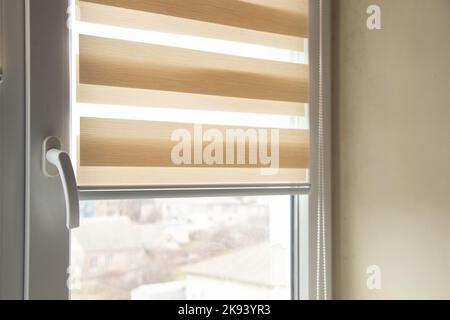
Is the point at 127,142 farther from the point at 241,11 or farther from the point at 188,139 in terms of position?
the point at 241,11

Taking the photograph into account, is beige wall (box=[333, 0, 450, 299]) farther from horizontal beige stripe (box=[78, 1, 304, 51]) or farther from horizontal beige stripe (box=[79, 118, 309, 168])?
horizontal beige stripe (box=[79, 118, 309, 168])

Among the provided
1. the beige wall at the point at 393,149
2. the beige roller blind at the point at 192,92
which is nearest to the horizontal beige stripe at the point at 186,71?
the beige roller blind at the point at 192,92

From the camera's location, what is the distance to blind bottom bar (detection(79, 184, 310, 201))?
935 millimetres

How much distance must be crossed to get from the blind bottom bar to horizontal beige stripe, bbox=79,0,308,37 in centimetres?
32

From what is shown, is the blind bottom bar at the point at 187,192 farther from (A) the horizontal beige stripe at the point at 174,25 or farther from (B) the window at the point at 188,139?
(A) the horizontal beige stripe at the point at 174,25

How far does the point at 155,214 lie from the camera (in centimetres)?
106

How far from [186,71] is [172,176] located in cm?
20

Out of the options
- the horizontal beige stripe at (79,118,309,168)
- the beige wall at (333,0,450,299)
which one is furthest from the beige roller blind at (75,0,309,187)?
the beige wall at (333,0,450,299)

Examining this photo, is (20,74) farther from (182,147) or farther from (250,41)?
(250,41)

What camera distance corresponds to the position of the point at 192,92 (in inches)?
40.7

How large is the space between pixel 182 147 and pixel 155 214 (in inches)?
5.6

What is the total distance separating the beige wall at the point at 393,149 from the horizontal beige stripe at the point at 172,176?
16 cm

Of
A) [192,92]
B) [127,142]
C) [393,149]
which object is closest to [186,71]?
[192,92]

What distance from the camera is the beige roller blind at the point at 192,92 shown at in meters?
0.94
